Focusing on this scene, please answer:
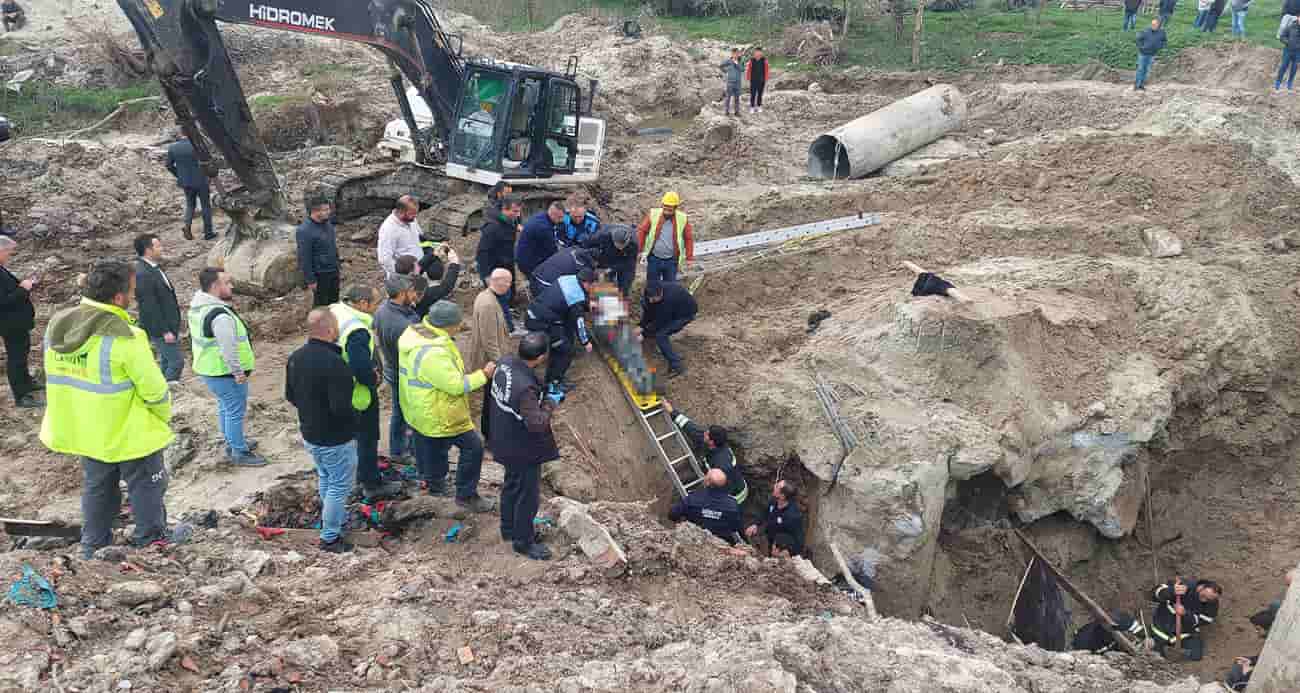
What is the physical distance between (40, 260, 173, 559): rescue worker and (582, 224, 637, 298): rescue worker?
4.07 meters

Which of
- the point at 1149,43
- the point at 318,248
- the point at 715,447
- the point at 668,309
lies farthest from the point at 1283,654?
the point at 1149,43

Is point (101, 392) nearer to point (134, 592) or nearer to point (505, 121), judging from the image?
point (134, 592)

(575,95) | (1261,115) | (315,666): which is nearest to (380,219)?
(575,95)

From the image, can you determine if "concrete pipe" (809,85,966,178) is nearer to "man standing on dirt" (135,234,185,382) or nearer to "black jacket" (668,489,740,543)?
"black jacket" (668,489,740,543)

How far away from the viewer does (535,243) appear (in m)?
8.72

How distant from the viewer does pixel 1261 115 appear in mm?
12688

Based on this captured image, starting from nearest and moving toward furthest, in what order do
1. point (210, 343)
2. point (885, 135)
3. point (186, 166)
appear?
point (210, 343), point (186, 166), point (885, 135)

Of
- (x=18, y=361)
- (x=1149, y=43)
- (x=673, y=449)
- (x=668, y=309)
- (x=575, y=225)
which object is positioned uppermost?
(x=1149, y=43)

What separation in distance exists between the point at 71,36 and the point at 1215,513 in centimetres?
2256

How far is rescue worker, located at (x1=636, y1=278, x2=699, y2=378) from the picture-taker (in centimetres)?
836

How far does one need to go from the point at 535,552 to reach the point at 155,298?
395cm

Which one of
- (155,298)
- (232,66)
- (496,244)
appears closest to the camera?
(155,298)

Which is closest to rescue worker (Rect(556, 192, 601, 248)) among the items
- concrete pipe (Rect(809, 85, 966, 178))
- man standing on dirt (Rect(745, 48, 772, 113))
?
concrete pipe (Rect(809, 85, 966, 178))

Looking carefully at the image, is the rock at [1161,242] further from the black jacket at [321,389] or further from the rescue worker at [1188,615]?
the black jacket at [321,389]
